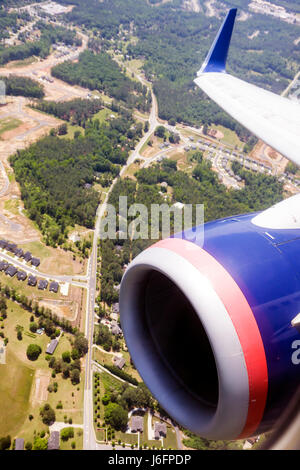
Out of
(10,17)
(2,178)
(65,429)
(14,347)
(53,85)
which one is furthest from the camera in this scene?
(10,17)

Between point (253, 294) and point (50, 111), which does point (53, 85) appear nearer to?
point (50, 111)

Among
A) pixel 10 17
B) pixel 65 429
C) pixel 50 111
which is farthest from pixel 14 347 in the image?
pixel 10 17

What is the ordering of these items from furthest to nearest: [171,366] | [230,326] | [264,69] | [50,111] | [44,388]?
[264,69] → [50,111] → [44,388] → [171,366] → [230,326]

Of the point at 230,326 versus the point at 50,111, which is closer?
the point at 230,326

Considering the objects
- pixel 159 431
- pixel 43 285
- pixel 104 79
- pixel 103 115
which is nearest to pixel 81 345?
pixel 43 285

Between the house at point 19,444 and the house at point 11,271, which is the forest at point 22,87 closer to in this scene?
the house at point 11,271

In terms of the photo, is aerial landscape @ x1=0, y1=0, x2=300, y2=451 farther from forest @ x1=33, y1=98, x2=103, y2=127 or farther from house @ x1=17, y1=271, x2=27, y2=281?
forest @ x1=33, y1=98, x2=103, y2=127

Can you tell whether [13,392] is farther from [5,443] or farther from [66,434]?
[66,434]
